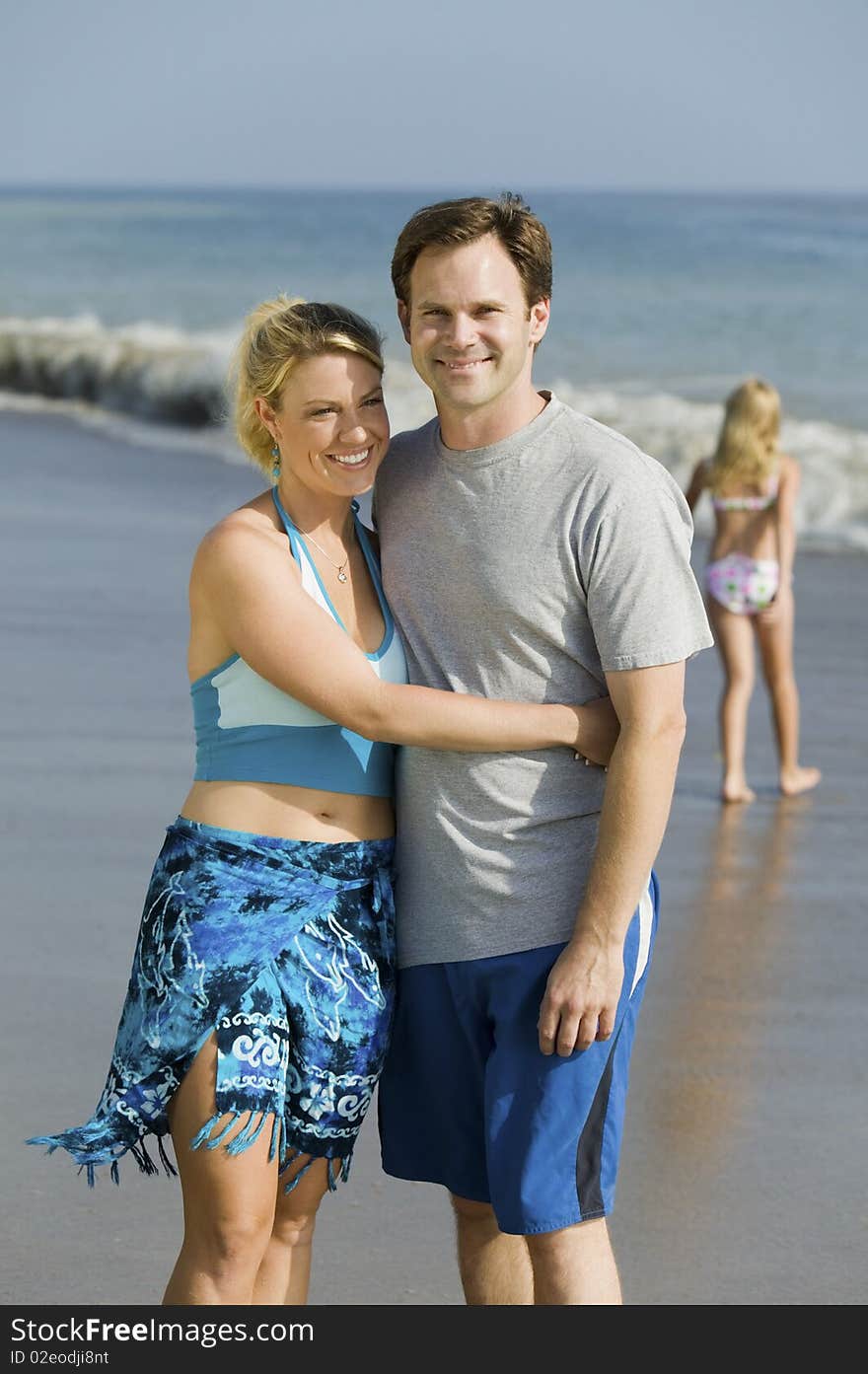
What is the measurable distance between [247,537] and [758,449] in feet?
18.3

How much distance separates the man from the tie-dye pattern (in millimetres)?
140

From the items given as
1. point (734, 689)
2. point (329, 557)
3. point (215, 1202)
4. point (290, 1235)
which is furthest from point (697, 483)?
point (215, 1202)

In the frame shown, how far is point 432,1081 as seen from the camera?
2973 mm

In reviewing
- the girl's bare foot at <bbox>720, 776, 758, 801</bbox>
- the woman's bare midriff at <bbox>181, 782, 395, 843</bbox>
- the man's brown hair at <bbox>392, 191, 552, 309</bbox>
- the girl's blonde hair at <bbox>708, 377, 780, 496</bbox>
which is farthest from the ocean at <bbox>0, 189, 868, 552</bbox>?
the girl's bare foot at <bbox>720, 776, 758, 801</bbox>

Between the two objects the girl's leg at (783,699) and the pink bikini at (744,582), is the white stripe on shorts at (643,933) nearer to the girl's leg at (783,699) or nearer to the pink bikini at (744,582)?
the girl's leg at (783,699)

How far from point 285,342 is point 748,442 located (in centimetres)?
542

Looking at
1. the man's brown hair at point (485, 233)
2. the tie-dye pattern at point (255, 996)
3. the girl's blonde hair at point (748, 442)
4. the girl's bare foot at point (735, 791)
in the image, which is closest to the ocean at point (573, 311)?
the man's brown hair at point (485, 233)

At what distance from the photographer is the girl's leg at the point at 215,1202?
2689mm

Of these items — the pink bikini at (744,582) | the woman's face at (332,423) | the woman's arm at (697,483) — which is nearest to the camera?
the woman's face at (332,423)

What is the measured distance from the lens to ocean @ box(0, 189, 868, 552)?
19547 millimetres

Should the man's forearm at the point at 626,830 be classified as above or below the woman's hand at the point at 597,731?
below

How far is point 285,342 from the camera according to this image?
2.88m

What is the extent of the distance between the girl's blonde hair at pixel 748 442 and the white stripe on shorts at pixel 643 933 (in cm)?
532

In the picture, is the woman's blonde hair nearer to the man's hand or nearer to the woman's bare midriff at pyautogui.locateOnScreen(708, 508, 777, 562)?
the man's hand
